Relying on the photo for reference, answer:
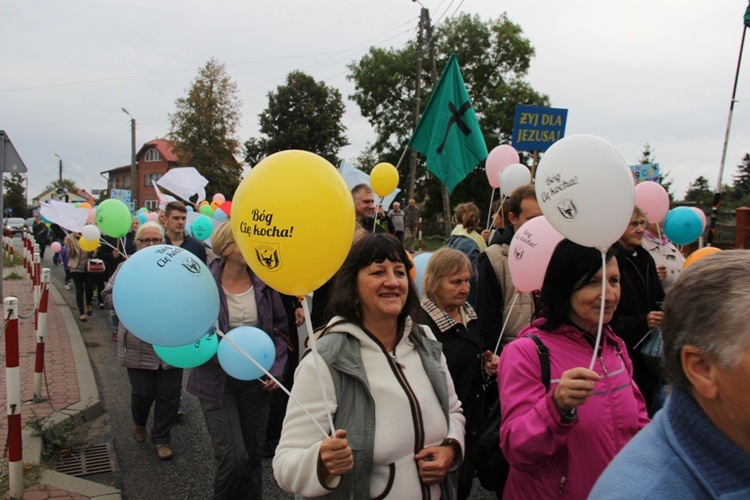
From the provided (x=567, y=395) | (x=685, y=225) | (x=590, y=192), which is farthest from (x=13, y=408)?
(x=685, y=225)

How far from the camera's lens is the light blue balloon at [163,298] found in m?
2.59

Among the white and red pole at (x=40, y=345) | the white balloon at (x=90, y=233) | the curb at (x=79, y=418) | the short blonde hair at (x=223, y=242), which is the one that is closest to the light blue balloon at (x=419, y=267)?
the short blonde hair at (x=223, y=242)

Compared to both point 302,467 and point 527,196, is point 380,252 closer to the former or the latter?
point 302,467

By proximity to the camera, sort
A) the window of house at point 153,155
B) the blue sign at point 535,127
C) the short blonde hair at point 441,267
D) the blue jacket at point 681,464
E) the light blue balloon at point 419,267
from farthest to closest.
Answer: the window of house at point 153,155 < the blue sign at point 535,127 < the light blue balloon at point 419,267 < the short blonde hair at point 441,267 < the blue jacket at point 681,464

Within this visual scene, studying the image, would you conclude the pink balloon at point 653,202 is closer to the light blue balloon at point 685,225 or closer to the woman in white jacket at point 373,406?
the light blue balloon at point 685,225

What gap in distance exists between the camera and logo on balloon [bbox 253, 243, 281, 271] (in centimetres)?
208

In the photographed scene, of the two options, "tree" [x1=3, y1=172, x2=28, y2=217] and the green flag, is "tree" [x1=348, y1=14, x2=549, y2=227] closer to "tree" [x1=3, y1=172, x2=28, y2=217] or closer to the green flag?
the green flag

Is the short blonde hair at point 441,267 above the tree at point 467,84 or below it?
below

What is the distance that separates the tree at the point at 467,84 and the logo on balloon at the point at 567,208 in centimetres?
3418

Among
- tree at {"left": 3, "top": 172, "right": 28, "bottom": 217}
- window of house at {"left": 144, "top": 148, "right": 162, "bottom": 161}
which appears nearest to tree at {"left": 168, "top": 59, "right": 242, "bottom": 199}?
window of house at {"left": 144, "top": 148, "right": 162, "bottom": 161}

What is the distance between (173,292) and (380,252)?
1018 millimetres

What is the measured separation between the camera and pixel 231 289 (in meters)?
3.72

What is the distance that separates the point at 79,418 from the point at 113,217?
257 cm

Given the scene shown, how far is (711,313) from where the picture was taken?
1.17 meters
